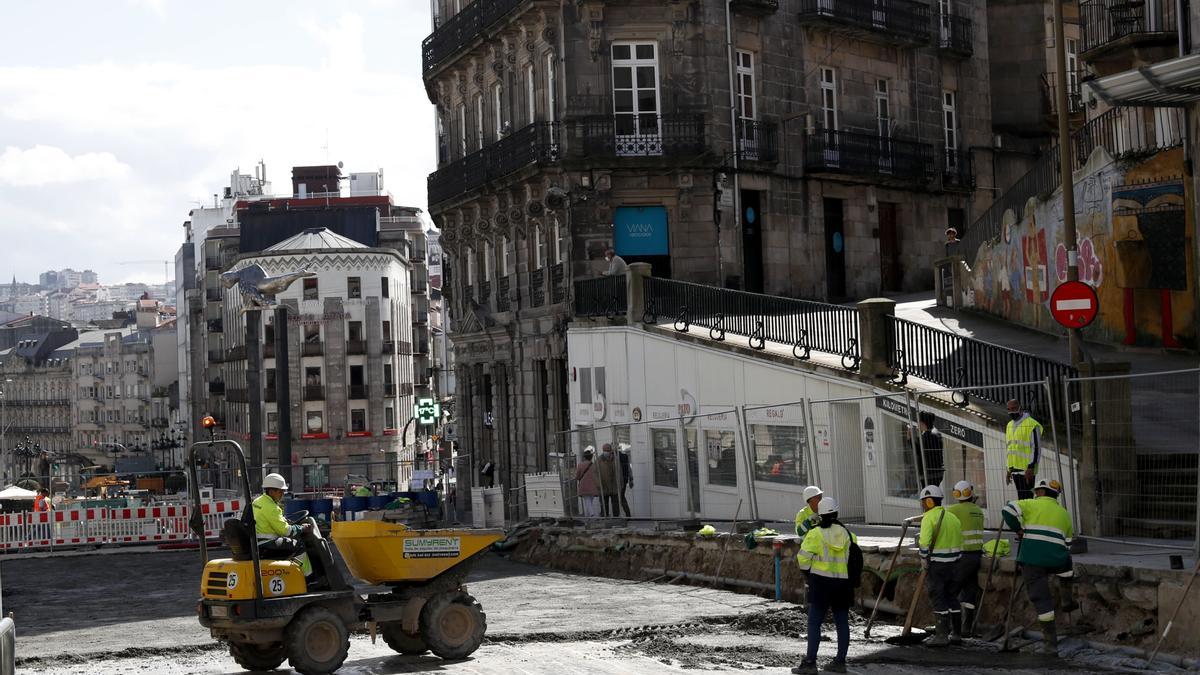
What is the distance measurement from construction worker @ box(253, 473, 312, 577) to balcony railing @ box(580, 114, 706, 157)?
22.0 metres

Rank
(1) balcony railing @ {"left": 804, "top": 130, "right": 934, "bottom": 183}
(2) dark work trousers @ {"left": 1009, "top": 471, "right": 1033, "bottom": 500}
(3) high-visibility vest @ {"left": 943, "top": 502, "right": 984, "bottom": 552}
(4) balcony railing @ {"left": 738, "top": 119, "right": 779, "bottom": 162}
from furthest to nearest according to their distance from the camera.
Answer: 1. (1) balcony railing @ {"left": 804, "top": 130, "right": 934, "bottom": 183}
2. (4) balcony railing @ {"left": 738, "top": 119, "right": 779, "bottom": 162}
3. (2) dark work trousers @ {"left": 1009, "top": 471, "right": 1033, "bottom": 500}
4. (3) high-visibility vest @ {"left": 943, "top": 502, "right": 984, "bottom": 552}

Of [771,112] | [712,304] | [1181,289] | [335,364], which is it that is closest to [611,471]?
[712,304]

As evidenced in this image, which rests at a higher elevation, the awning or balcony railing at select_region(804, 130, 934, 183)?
balcony railing at select_region(804, 130, 934, 183)

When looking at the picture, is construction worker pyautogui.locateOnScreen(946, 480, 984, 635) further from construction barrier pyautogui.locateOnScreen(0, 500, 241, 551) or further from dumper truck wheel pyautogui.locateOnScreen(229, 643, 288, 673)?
construction barrier pyautogui.locateOnScreen(0, 500, 241, 551)

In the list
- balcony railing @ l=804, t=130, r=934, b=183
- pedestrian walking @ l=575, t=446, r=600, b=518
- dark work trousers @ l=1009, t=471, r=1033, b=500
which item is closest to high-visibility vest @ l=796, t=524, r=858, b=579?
dark work trousers @ l=1009, t=471, r=1033, b=500

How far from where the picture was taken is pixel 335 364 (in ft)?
285

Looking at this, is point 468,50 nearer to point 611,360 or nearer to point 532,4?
point 532,4

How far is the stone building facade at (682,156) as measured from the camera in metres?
36.4

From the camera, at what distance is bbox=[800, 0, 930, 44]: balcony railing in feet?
127

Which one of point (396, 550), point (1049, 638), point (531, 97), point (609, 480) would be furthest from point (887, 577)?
point (531, 97)

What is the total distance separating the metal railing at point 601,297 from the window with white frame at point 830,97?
8.06m

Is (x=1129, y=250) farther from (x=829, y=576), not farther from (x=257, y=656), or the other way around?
(x=257, y=656)

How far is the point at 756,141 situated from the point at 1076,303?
18.2 meters

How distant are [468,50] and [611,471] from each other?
56.4ft
